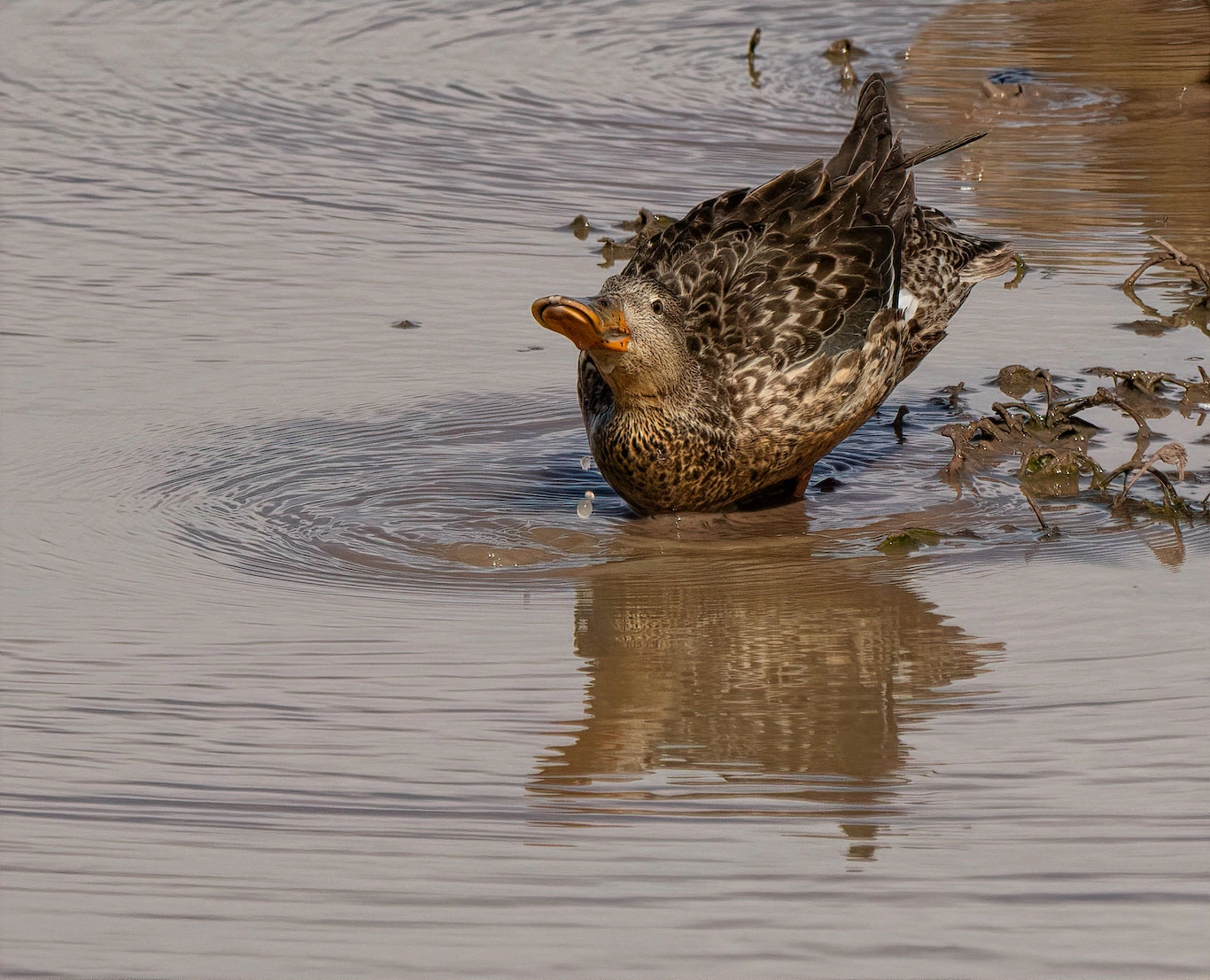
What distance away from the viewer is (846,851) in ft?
12.8

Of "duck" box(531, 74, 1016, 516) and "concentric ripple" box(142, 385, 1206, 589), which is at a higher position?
"duck" box(531, 74, 1016, 516)

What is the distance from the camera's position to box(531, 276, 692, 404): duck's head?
5.94m

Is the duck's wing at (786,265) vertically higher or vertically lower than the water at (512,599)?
higher

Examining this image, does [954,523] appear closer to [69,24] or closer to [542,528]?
[542,528]

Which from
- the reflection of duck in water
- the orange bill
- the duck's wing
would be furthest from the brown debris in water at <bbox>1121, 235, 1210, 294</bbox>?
the orange bill

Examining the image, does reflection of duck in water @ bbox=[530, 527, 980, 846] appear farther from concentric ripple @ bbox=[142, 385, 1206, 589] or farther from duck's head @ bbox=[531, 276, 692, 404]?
duck's head @ bbox=[531, 276, 692, 404]

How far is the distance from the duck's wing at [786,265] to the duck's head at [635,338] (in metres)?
0.26

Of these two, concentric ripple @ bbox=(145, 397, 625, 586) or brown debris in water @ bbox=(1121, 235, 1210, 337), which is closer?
concentric ripple @ bbox=(145, 397, 625, 586)

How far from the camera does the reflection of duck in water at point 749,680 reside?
4.29 m

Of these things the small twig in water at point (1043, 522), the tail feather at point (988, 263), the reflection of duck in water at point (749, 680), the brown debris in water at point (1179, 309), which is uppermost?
the tail feather at point (988, 263)

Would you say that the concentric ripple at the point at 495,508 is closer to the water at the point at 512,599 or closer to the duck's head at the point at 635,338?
the water at the point at 512,599

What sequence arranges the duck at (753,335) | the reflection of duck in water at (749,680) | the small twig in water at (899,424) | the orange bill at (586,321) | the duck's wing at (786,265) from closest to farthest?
1. the reflection of duck in water at (749,680)
2. the orange bill at (586,321)
3. the duck at (753,335)
4. the duck's wing at (786,265)
5. the small twig in water at (899,424)

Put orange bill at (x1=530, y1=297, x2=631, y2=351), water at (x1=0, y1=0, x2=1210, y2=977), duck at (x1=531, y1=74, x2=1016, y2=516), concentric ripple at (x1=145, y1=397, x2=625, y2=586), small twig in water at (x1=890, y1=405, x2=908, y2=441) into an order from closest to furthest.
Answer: water at (x1=0, y1=0, x2=1210, y2=977), orange bill at (x1=530, y1=297, x2=631, y2=351), concentric ripple at (x1=145, y1=397, x2=625, y2=586), duck at (x1=531, y1=74, x2=1016, y2=516), small twig in water at (x1=890, y1=405, x2=908, y2=441)

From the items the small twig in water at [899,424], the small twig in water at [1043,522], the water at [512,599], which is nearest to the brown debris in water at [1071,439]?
the small twig in water at [1043,522]
